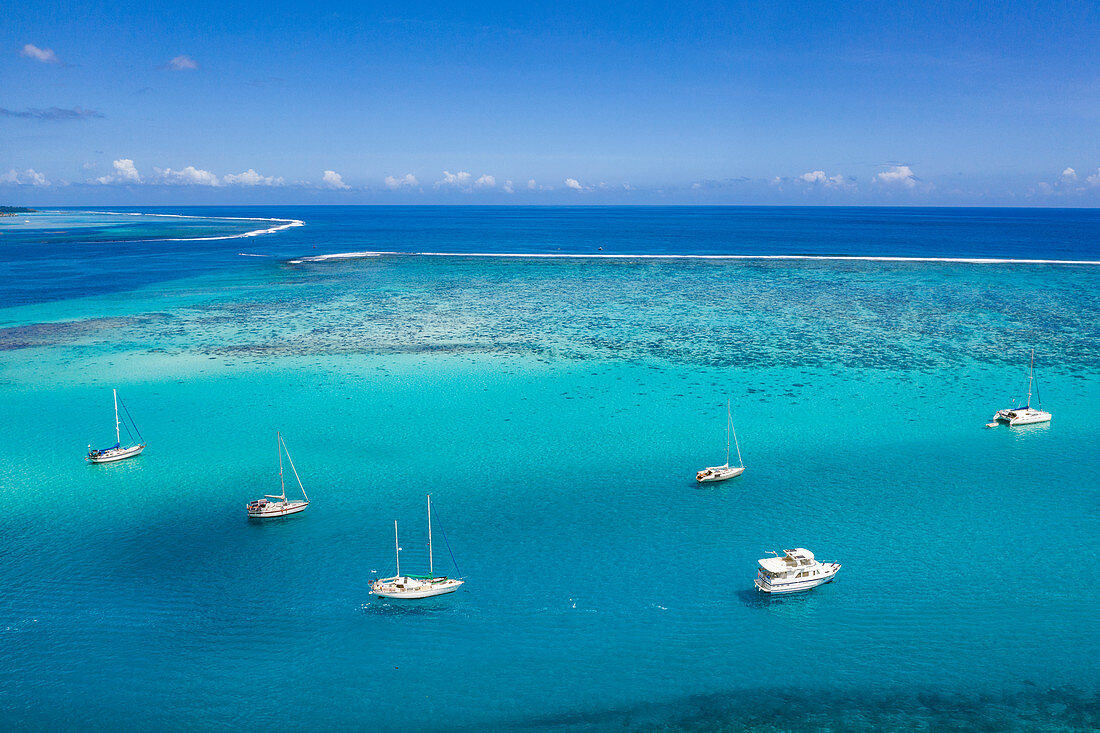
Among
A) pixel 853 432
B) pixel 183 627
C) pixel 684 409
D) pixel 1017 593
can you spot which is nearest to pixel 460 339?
pixel 684 409

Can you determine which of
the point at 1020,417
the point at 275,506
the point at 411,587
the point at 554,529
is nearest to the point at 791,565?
the point at 554,529

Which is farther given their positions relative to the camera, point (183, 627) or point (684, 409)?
point (684, 409)

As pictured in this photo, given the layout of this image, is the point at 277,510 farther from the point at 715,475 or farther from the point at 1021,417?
the point at 1021,417

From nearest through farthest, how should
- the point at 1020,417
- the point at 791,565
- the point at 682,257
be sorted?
1. the point at 791,565
2. the point at 1020,417
3. the point at 682,257


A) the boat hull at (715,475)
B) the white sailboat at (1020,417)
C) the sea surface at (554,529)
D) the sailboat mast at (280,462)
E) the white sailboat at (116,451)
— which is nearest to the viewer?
the sea surface at (554,529)

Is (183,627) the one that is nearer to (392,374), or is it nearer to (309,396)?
(309,396)

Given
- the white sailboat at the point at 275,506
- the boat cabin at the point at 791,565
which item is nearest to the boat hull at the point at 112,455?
the white sailboat at the point at 275,506

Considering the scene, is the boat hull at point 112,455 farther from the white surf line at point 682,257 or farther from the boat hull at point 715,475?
the white surf line at point 682,257

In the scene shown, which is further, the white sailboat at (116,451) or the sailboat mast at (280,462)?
A: the white sailboat at (116,451)
